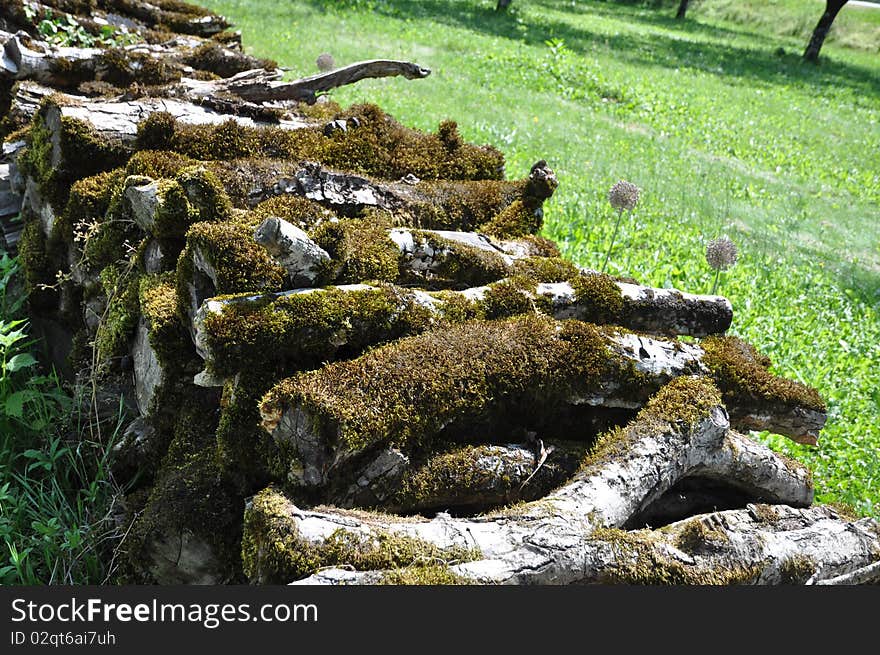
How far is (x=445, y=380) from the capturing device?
4.18 meters

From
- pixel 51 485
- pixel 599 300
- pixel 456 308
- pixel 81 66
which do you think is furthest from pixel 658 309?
pixel 81 66

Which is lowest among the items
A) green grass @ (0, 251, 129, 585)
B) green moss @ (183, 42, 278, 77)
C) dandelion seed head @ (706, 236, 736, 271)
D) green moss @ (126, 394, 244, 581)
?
green grass @ (0, 251, 129, 585)

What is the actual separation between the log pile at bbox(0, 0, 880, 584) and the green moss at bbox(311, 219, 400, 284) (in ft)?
0.07

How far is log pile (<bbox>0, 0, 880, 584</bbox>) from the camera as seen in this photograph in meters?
3.69

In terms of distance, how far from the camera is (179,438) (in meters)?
4.52

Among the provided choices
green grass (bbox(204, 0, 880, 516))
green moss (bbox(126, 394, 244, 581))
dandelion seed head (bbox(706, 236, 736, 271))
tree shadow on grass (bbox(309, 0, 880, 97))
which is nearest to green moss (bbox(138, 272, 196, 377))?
green moss (bbox(126, 394, 244, 581))

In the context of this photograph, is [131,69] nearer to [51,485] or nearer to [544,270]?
[51,485]

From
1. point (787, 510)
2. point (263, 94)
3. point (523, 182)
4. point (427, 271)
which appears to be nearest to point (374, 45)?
point (263, 94)

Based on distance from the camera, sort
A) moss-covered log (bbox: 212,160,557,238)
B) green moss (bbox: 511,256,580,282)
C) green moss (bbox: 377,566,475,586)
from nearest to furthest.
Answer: green moss (bbox: 377,566,475,586), green moss (bbox: 511,256,580,282), moss-covered log (bbox: 212,160,557,238)

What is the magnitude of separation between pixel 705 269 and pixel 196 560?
25.0 feet

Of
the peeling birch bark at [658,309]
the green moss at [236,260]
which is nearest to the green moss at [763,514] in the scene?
the peeling birch bark at [658,309]

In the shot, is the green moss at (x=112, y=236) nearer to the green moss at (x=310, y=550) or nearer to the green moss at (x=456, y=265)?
the green moss at (x=456, y=265)

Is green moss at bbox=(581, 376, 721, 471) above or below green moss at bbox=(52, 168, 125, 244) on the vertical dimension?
above

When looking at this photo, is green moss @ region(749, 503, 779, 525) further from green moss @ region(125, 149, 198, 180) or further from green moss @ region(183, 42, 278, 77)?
green moss @ region(183, 42, 278, 77)
